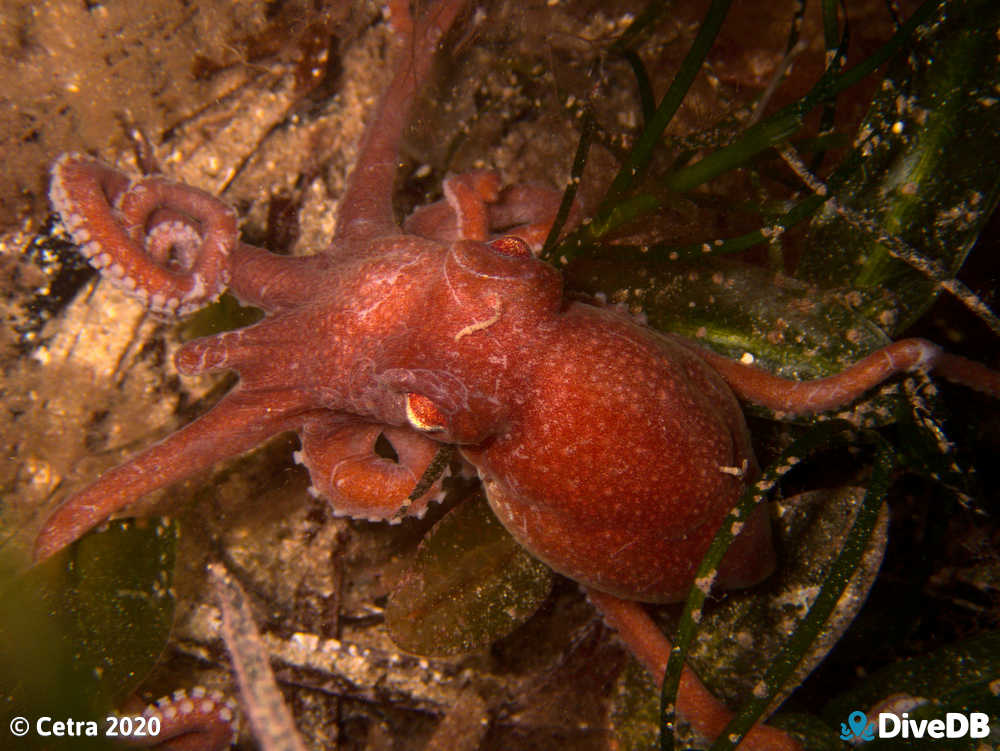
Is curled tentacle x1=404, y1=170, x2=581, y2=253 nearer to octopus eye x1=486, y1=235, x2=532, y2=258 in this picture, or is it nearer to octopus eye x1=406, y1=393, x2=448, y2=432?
octopus eye x1=486, y1=235, x2=532, y2=258

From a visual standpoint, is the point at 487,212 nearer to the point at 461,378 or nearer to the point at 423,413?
the point at 461,378

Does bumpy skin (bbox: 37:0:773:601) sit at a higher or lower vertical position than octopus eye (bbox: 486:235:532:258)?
lower

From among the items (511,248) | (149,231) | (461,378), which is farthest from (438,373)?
Result: (149,231)

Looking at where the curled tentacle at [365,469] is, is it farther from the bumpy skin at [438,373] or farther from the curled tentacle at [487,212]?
the curled tentacle at [487,212]

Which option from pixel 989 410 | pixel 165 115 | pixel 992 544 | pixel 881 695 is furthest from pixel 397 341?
pixel 992 544

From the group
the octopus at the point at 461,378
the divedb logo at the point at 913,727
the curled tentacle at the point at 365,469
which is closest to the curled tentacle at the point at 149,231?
the octopus at the point at 461,378

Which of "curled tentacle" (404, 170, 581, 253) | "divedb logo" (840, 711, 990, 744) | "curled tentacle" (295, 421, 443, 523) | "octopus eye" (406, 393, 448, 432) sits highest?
"curled tentacle" (404, 170, 581, 253)

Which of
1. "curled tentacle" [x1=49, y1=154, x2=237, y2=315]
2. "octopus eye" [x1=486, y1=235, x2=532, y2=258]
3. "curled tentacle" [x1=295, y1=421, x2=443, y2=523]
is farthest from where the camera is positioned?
"curled tentacle" [x1=295, y1=421, x2=443, y2=523]

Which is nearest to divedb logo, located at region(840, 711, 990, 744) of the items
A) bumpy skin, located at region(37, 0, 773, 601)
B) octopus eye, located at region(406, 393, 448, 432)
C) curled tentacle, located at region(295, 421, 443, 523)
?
bumpy skin, located at region(37, 0, 773, 601)
